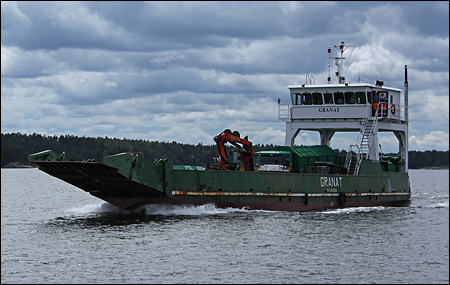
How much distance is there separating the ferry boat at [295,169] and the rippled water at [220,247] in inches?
31.9

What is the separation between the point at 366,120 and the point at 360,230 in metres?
11.0

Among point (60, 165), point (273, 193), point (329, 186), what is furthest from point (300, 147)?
point (60, 165)

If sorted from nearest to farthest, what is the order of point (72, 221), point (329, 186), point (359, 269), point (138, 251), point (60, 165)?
1. point (359, 269)
2. point (138, 251)
3. point (60, 165)
4. point (72, 221)
5. point (329, 186)

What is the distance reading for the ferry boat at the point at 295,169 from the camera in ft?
74.6

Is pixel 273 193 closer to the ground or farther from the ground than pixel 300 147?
closer to the ground

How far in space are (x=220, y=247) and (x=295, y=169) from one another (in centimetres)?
1232

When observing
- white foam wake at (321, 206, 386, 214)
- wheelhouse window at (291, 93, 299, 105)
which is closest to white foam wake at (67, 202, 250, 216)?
white foam wake at (321, 206, 386, 214)

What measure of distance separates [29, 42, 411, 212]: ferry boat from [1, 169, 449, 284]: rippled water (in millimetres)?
810

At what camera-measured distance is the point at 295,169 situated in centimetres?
2981

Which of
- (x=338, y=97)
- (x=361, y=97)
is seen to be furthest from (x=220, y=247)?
(x=361, y=97)

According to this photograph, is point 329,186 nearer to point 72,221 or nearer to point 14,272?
point 72,221

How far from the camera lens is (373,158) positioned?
32.2 meters

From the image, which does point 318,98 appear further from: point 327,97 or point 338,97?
point 338,97

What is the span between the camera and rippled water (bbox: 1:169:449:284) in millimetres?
15055
